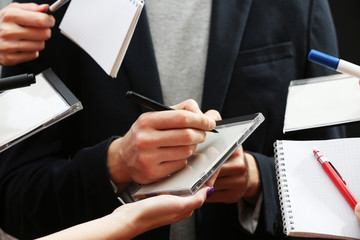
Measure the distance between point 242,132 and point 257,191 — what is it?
22cm

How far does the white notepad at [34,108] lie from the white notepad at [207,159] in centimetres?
17

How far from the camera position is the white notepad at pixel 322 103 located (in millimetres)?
513

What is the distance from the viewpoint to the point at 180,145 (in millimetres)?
526

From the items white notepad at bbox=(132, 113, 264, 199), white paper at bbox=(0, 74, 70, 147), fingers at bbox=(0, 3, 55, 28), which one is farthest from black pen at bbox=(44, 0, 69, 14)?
white notepad at bbox=(132, 113, 264, 199)

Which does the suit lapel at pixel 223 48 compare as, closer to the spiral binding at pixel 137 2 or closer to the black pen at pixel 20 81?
the spiral binding at pixel 137 2

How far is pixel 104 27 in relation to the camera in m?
0.60

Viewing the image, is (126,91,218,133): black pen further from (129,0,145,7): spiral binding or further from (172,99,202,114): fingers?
(129,0,145,7): spiral binding

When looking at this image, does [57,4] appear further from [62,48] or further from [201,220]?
[201,220]

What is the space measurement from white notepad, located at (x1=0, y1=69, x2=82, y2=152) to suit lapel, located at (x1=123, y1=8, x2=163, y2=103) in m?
0.15

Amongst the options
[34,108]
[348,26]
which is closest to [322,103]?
[34,108]

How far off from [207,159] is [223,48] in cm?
27

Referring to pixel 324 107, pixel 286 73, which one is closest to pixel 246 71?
pixel 286 73

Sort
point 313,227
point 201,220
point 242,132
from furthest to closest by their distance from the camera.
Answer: point 201,220 → point 242,132 → point 313,227

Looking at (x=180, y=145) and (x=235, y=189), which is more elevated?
(x=180, y=145)
